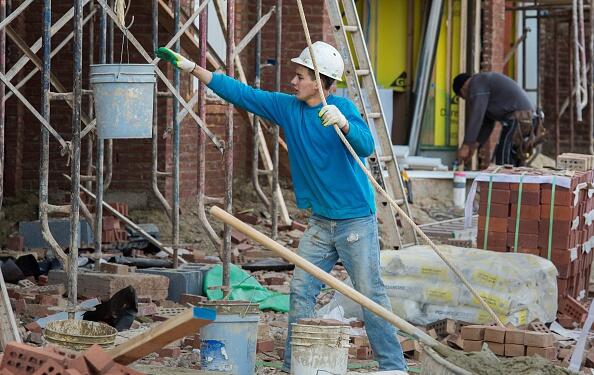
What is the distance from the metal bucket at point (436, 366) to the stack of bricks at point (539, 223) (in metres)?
4.29

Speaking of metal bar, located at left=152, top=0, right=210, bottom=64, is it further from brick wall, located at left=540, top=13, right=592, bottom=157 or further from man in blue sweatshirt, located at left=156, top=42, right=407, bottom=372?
brick wall, located at left=540, top=13, right=592, bottom=157

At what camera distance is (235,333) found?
24.9 feet

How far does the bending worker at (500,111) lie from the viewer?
56.3 feet

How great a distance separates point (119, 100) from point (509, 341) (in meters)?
3.02

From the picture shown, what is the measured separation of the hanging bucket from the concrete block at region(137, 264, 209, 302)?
6.94 feet

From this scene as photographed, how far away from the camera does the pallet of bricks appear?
10625 millimetres

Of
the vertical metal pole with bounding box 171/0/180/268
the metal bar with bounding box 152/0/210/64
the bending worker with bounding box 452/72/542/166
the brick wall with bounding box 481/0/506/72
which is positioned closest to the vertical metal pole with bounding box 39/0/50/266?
the metal bar with bounding box 152/0/210/64

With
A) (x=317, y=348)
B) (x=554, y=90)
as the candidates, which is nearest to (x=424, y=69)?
(x=554, y=90)

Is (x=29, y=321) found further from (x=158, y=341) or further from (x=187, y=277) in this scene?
(x=158, y=341)

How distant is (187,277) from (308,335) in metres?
3.13

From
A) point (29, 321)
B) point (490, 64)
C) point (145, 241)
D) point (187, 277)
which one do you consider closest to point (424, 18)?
point (490, 64)

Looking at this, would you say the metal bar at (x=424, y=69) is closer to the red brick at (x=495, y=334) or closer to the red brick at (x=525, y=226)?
the red brick at (x=525, y=226)

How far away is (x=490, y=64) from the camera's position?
19719 millimetres

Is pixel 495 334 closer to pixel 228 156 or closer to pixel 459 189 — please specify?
pixel 228 156
